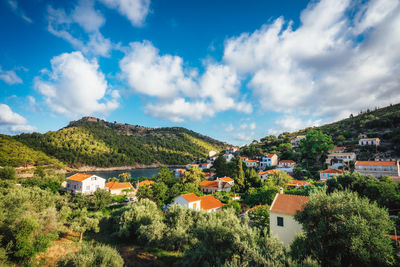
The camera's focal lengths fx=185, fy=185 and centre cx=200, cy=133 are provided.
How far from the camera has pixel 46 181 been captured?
4275cm

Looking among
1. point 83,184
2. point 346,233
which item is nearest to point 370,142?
point 346,233

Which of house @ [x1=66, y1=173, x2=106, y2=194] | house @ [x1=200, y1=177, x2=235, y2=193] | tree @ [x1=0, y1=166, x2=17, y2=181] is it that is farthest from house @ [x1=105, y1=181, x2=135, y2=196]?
tree @ [x1=0, y1=166, x2=17, y2=181]

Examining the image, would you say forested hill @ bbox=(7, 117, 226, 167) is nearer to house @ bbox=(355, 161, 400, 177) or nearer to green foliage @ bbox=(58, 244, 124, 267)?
green foliage @ bbox=(58, 244, 124, 267)

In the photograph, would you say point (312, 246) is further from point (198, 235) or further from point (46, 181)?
point (46, 181)

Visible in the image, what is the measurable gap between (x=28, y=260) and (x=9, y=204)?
28.9ft

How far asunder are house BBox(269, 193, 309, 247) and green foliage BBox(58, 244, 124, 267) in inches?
557

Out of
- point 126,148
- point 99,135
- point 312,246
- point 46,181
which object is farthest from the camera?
point 99,135

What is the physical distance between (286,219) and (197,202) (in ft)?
55.4

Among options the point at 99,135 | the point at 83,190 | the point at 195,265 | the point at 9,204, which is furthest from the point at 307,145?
the point at 99,135

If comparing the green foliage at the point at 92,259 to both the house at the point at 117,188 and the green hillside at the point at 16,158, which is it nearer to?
the house at the point at 117,188

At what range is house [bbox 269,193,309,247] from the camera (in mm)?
18078

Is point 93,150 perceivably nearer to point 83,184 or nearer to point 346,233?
point 83,184

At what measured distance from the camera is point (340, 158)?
5819cm

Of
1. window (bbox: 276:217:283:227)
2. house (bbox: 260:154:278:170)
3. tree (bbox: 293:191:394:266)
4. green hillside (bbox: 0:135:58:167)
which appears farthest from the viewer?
house (bbox: 260:154:278:170)
